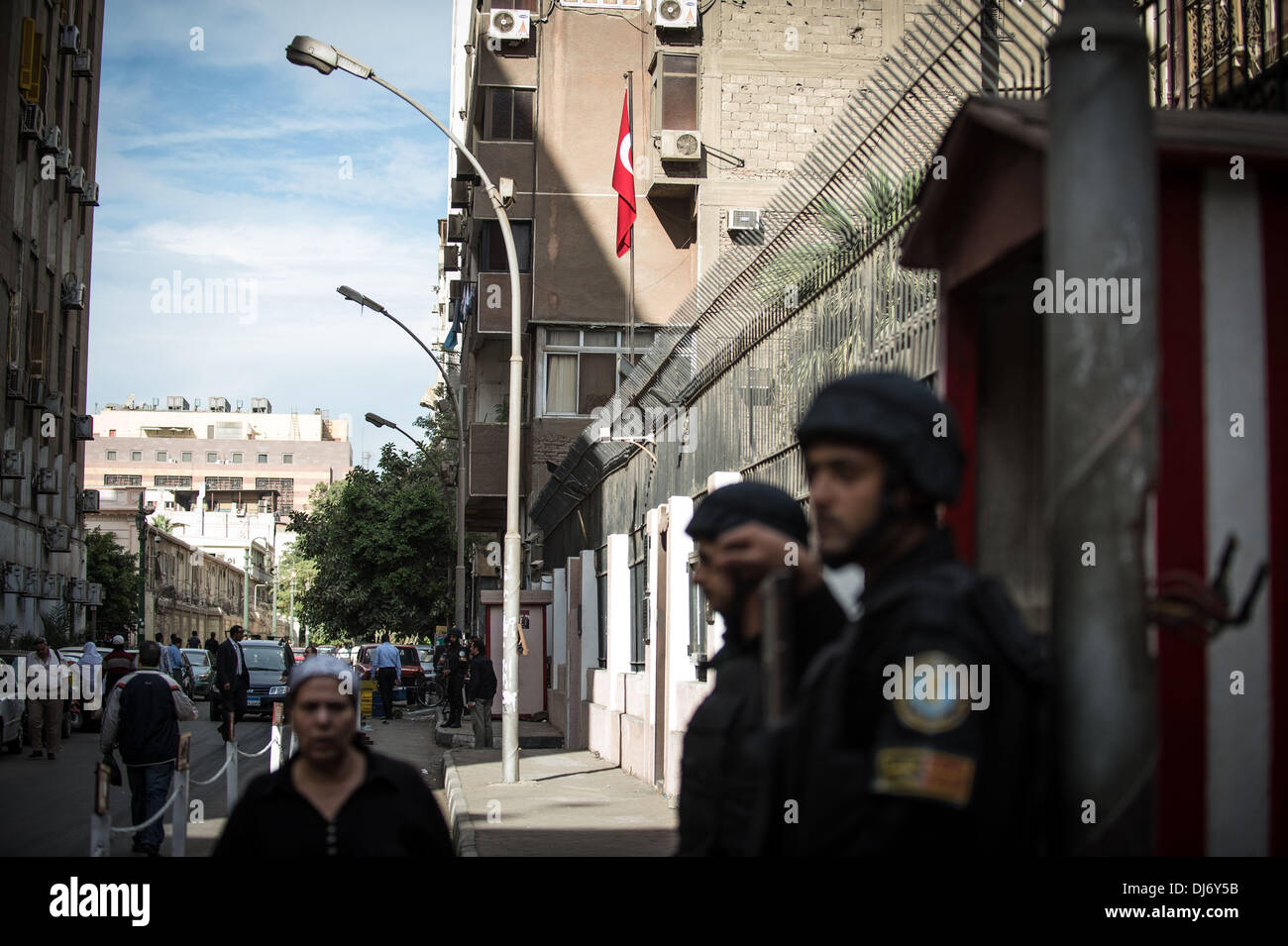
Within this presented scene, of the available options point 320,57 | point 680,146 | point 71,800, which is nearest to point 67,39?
point 680,146

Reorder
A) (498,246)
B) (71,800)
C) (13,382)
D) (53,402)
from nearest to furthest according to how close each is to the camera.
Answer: (71,800), (498,246), (13,382), (53,402)

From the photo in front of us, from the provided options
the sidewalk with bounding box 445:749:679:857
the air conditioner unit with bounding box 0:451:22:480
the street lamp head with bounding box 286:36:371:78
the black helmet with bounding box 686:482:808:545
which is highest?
the street lamp head with bounding box 286:36:371:78

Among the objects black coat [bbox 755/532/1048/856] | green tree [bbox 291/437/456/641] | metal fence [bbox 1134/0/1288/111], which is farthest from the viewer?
green tree [bbox 291/437/456/641]

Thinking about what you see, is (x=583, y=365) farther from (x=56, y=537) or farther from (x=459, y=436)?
(x=56, y=537)

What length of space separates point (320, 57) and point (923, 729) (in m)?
15.2

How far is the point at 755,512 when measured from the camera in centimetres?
325

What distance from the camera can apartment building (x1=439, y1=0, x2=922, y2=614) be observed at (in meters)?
30.5

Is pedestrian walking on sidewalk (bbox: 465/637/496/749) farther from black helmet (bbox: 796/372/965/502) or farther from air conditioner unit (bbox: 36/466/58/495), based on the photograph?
black helmet (bbox: 796/372/965/502)

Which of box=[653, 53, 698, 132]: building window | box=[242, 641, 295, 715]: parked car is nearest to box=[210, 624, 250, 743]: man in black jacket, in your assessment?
box=[242, 641, 295, 715]: parked car

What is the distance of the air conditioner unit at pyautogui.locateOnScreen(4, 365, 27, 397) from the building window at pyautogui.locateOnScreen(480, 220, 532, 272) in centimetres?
1171

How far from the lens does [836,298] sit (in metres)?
8.89

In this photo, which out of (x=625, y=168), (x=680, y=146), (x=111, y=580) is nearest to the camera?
(x=625, y=168)

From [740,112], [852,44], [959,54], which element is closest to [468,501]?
[740,112]
